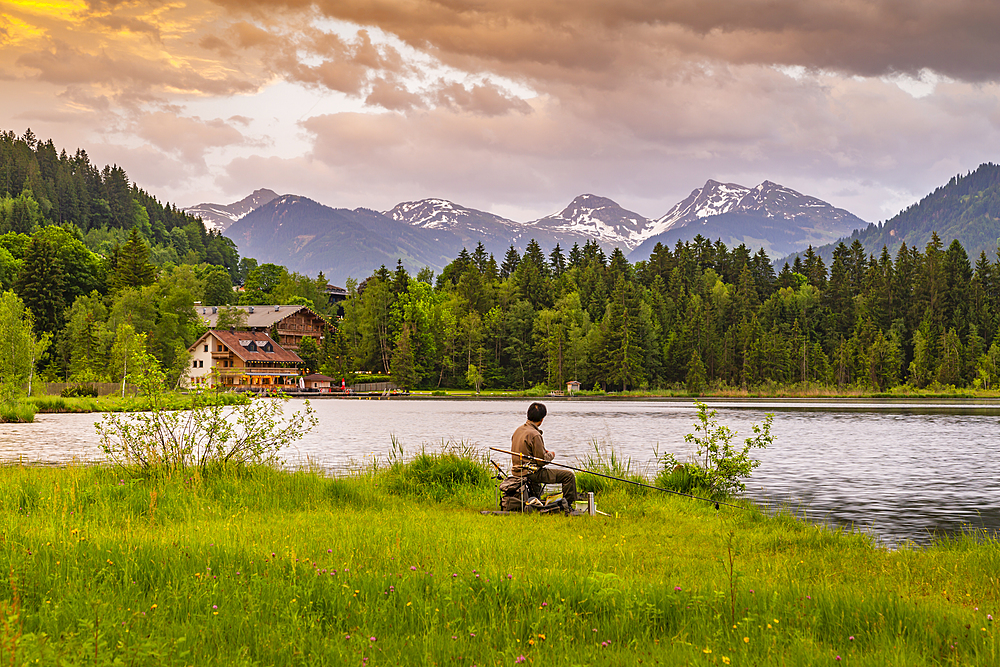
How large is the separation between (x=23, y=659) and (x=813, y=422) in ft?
184

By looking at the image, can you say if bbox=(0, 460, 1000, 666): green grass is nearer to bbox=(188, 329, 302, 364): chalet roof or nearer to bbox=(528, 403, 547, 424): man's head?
bbox=(528, 403, 547, 424): man's head

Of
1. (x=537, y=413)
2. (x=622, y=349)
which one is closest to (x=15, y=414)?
(x=537, y=413)

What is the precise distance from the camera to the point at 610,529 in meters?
12.2

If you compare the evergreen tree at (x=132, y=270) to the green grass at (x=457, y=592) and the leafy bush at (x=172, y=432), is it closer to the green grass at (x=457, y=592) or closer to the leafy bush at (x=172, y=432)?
the leafy bush at (x=172, y=432)

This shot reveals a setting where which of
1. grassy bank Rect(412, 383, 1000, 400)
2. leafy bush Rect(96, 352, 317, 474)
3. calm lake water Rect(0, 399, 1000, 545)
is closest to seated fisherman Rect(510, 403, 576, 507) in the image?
leafy bush Rect(96, 352, 317, 474)

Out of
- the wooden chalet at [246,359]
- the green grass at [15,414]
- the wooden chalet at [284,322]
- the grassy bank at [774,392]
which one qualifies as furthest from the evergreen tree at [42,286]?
the grassy bank at [774,392]

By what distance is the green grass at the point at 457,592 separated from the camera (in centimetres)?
601

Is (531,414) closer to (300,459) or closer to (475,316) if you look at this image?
(300,459)

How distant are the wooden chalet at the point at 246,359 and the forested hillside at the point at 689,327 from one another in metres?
7.65

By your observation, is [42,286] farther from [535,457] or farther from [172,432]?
[535,457]

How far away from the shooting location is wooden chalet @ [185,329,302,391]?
122688mm

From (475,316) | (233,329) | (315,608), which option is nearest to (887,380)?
(475,316)

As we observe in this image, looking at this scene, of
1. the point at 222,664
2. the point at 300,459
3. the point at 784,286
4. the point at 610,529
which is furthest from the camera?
the point at 784,286

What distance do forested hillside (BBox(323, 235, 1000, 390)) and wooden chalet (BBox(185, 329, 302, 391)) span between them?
7649mm
